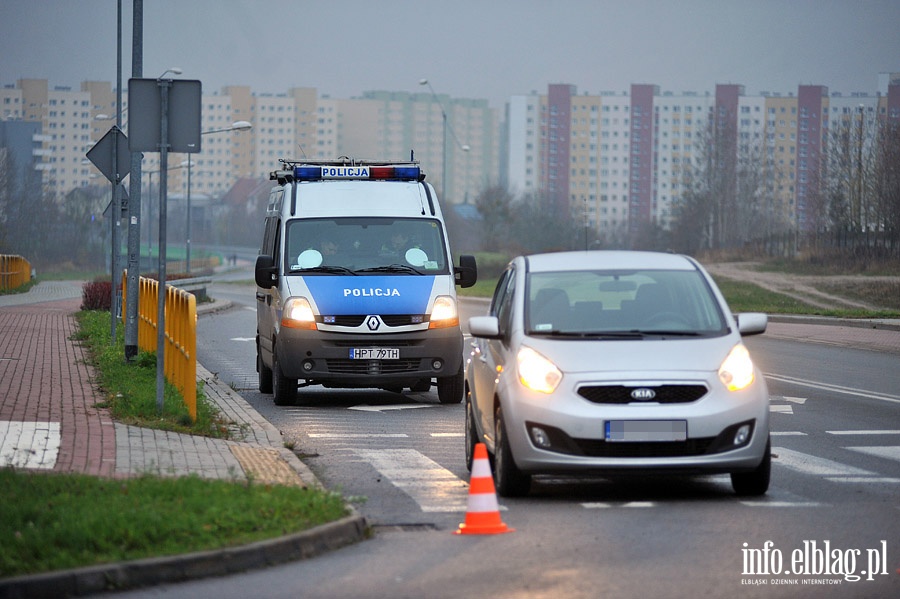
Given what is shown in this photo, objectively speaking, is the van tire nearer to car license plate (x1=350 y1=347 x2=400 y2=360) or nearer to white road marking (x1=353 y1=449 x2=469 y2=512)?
car license plate (x1=350 y1=347 x2=400 y2=360)

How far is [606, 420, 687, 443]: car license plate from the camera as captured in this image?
8.99 metres

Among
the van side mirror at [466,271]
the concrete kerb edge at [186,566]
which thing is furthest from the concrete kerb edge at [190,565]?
the van side mirror at [466,271]

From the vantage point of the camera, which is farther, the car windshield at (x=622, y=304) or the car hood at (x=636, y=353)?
the car windshield at (x=622, y=304)

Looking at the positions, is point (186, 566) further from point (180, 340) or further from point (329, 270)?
point (329, 270)

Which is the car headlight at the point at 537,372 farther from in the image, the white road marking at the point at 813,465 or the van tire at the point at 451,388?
the van tire at the point at 451,388

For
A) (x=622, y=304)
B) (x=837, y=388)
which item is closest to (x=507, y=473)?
(x=622, y=304)

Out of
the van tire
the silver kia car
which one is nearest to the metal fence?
the van tire

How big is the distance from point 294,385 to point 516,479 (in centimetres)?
721

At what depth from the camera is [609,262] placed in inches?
413

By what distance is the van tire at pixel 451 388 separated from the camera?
1650 centimetres

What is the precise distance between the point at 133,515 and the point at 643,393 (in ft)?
10.5

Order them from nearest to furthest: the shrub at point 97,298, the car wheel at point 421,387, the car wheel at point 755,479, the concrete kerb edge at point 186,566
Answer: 1. the concrete kerb edge at point 186,566
2. the car wheel at point 755,479
3. the car wheel at point 421,387
4. the shrub at point 97,298

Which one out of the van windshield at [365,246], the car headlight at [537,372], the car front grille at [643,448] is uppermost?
the van windshield at [365,246]

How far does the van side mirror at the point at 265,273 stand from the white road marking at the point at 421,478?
4707 millimetres
